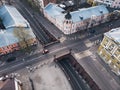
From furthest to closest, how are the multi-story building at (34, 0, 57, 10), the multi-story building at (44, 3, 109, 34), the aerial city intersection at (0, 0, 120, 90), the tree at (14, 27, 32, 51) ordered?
1. the multi-story building at (34, 0, 57, 10)
2. the multi-story building at (44, 3, 109, 34)
3. the tree at (14, 27, 32, 51)
4. the aerial city intersection at (0, 0, 120, 90)

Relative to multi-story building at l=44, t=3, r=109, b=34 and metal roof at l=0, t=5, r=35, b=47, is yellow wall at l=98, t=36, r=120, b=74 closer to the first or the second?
multi-story building at l=44, t=3, r=109, b=34

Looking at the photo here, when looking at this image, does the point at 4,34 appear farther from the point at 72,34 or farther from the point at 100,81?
the point at 100,81

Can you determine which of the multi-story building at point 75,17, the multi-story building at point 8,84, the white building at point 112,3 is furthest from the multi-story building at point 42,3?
the multi-story building at point 8,84

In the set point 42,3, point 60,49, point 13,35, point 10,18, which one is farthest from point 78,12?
point 10,18

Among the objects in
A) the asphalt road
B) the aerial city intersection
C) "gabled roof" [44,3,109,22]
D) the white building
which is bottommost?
the asphalt road

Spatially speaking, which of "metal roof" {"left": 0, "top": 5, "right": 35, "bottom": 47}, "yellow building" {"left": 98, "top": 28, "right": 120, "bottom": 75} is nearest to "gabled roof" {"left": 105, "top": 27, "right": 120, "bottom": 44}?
"yellow building" {"left": 98, "top": 28, "right": 120, "bottom": 75}

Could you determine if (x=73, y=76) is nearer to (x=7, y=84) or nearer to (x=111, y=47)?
(x=111, y=47)

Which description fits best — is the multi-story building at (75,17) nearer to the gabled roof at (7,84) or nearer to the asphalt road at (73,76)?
the asphalt road at (73,76)
